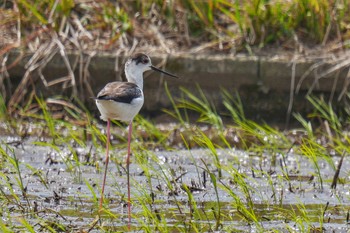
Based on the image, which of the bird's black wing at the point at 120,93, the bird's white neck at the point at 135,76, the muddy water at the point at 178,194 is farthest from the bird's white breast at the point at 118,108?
the bird's white neck at the point at 135,76

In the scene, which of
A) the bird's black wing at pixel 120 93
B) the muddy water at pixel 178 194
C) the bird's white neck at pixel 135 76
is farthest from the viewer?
the bird's white neck at pixel 135 76

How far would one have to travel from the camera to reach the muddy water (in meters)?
5.68

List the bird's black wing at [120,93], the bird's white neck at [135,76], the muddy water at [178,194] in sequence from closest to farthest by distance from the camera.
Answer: the muddy water at [178,194], the bird's black wing at [120,93], the bird's white neck at [135,76]

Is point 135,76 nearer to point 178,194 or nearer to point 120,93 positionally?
point 120,93

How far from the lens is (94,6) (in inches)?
400

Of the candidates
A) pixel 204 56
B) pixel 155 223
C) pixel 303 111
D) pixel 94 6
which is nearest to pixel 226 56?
pixel 204 56

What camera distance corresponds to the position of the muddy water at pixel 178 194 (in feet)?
18.6

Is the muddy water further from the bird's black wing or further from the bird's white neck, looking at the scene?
the bird's white neck

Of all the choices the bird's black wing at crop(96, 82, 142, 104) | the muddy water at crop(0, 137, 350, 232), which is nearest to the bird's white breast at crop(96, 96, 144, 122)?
the bird's black wing at crop(96, 82, 142, 104)

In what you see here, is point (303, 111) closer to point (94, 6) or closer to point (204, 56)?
point (204, 56)

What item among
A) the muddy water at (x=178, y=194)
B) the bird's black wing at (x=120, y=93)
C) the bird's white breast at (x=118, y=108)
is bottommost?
the muddy water at (x=178, y=194)

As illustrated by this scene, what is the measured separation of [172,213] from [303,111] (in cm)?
355

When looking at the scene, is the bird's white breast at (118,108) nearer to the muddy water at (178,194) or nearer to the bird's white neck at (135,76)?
the muddy water at (178,194)

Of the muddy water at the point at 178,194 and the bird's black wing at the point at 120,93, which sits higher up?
the bird's black wing at the point at 120,93
